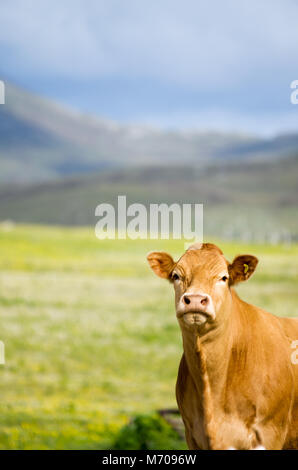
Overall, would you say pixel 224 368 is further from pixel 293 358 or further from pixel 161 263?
pixel 161 263

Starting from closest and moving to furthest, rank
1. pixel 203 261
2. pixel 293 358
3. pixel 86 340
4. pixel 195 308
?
1. pixel 195 308
2. pixel 203 261
3. pixel 293 358
4. pixel 86 340

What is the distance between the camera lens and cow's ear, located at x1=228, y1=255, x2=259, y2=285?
4.46 meters

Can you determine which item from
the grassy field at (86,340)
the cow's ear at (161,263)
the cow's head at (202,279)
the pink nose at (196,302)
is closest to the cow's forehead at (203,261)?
the cow's head at (202,279)

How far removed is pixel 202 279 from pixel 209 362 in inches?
24.5

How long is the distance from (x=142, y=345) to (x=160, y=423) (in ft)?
68.6

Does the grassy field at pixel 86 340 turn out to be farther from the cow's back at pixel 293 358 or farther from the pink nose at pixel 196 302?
the pink nose at pixel 196 302

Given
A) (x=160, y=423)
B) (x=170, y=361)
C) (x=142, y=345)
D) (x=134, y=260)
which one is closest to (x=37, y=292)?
(x=142, y=345)

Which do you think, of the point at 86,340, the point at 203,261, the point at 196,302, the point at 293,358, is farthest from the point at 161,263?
the point at 86,340

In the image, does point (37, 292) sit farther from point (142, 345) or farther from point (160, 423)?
point (160, 423)

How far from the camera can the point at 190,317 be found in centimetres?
400

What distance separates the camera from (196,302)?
3.98 meters

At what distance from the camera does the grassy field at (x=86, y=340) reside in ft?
45.3

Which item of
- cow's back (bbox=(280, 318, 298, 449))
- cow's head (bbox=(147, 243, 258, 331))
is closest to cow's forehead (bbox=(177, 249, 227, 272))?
cow's head (bbox=(147, 243, 258, 331))
